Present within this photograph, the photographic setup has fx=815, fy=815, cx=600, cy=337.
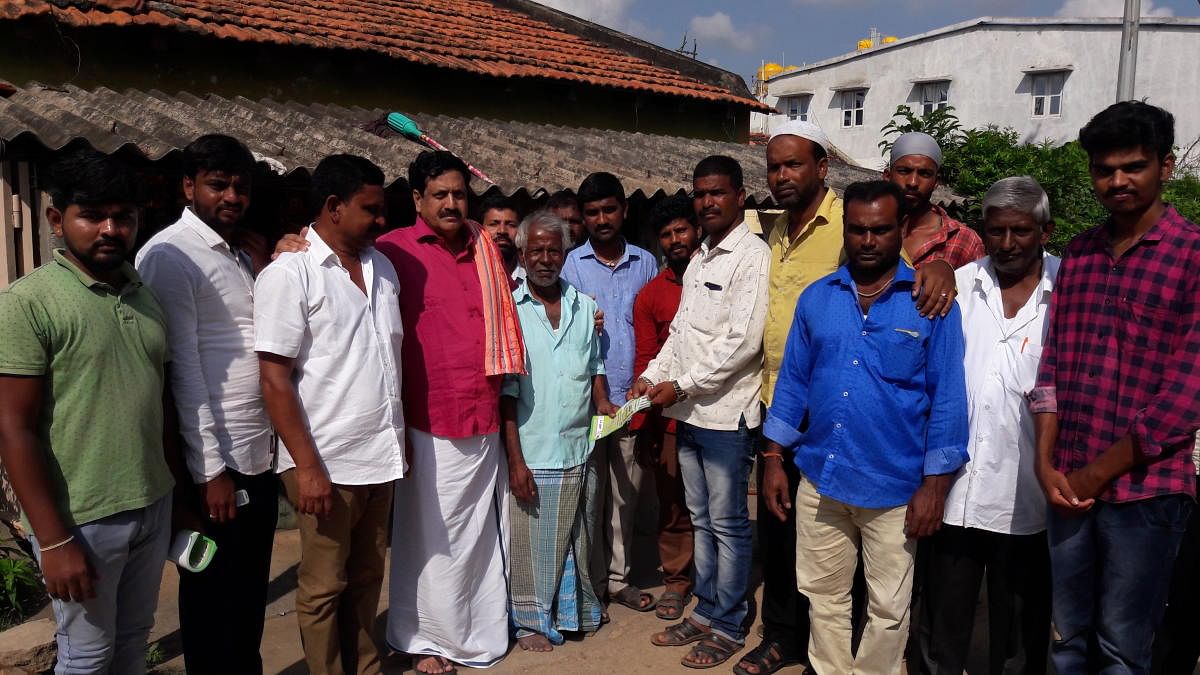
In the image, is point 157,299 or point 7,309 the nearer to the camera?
point 7,309

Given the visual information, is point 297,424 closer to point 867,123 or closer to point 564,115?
point 564,115

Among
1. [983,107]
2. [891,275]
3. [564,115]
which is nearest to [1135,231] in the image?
[891,275]

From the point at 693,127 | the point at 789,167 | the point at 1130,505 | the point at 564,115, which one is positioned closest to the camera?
the point at 1130,505

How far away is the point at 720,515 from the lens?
11.7 ft

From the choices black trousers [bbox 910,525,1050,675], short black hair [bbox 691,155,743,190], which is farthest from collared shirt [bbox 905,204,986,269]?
black trousers [bbox 910,525,1050,675]

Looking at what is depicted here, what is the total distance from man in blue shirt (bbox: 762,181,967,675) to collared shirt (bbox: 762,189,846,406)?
0.94 ft

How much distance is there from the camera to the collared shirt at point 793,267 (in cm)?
331

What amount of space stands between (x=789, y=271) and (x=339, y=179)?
5.93ft

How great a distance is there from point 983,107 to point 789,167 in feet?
72.7

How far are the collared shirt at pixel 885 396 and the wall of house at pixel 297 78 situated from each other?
535cm

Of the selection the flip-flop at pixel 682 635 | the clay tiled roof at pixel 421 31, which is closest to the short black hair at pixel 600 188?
the flip-flop at pixel 682 635

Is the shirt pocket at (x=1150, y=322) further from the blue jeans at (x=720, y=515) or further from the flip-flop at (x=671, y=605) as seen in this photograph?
the flip-flop at (x=671, y=605)

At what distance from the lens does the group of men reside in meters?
2.33

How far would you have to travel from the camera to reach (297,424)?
2795mm
